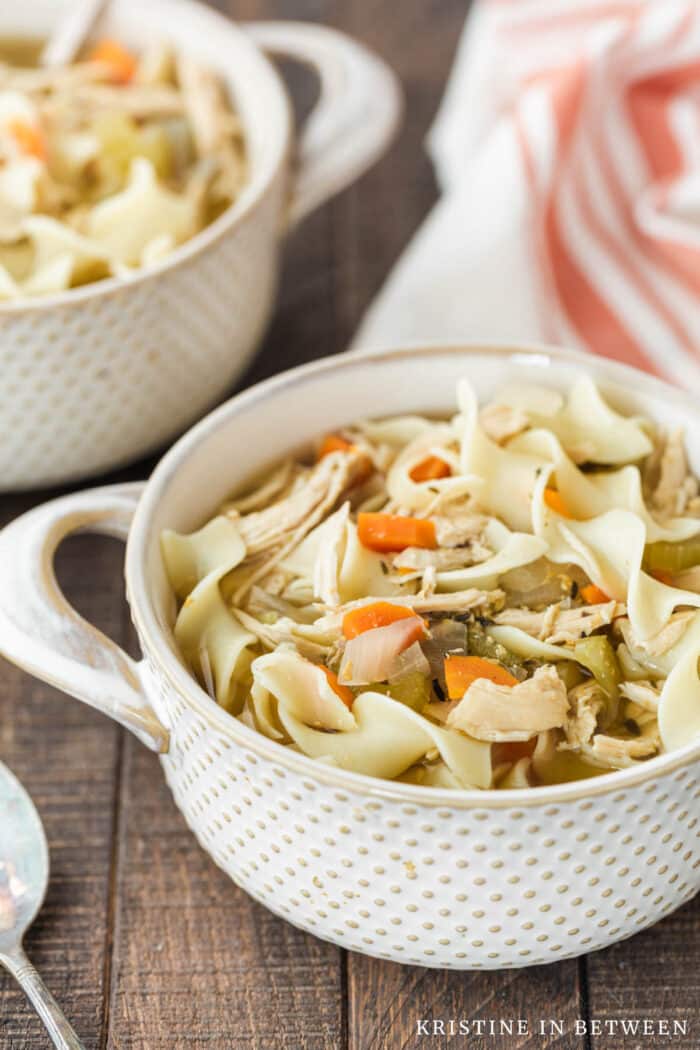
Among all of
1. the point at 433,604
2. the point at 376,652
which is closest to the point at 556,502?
the point at 433,604

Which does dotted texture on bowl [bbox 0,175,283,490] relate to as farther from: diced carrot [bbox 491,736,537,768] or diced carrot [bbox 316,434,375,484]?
diced carrot [bbox 491,736,537,768]

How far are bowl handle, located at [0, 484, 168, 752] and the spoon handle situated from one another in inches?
12.3

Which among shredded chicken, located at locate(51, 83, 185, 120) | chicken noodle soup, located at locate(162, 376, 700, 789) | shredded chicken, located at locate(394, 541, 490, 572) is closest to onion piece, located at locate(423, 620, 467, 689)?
chicken noodle soup, located at locate(162, 376, 700, 789)

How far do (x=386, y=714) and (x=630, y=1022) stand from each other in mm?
496

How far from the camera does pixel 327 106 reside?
2613mm

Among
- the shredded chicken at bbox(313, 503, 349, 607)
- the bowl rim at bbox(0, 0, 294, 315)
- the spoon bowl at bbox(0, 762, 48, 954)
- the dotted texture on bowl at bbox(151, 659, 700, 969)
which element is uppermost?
the bowl rim at bbox(0, 0, 294, 315)

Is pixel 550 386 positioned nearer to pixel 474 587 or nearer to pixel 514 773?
pixel 474 587

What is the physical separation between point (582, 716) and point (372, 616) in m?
0.28

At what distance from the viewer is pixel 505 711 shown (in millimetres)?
1539

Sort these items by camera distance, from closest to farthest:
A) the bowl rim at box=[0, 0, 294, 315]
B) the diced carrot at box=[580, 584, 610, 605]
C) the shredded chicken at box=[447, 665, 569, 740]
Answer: the shredded chicken at box=[447, 665, 569, 740]
the diced carrot at box=[580, 584, 610, 605]
the bowl rim at box=[0, 0, 294, 315]

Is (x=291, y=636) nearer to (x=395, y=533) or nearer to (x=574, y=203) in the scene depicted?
(x=395, y=533)

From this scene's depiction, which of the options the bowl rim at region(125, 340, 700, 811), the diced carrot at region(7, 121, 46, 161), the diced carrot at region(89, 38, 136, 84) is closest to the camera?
the bowl rim at region(125, 340, 700, 811)

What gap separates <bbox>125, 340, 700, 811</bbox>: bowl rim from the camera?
1.38 meters

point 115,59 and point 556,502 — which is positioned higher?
point 115,59
